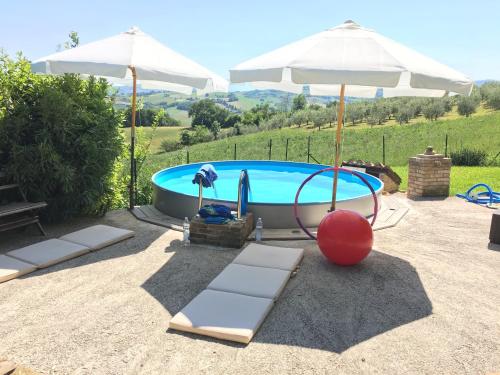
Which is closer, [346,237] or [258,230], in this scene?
[346,237]

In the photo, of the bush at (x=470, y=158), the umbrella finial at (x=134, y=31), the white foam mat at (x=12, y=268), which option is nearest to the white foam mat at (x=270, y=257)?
the white foam mat at (x=12, y=268)

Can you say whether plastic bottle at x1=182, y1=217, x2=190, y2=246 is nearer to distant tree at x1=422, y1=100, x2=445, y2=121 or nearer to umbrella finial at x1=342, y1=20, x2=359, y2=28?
umbrella finial at x1=342, y1=20, x2=359, y2=28

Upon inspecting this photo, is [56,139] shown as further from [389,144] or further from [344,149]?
[389,144]

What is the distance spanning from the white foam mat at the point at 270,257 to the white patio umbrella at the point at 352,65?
2.45 meters

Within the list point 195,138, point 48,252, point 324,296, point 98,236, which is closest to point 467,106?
point 195,138

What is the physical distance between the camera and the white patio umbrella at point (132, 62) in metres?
6.52

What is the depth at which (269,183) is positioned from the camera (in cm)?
1248

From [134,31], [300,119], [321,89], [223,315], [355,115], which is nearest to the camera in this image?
[223,315]

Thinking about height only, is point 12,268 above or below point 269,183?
below

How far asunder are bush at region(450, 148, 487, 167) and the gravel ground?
11.1 metres

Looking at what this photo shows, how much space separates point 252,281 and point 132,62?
4105 millimetres

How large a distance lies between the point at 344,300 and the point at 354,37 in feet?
13.5

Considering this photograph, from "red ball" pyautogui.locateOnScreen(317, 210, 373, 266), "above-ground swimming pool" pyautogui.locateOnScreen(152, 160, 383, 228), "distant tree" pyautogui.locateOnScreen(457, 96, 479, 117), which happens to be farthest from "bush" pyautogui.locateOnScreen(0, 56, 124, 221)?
"distant tree" pyautogui.locateOnScreen(457, 96, 479, 117)

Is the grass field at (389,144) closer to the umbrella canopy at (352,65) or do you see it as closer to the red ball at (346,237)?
the umbrella canopy at (352,65)
